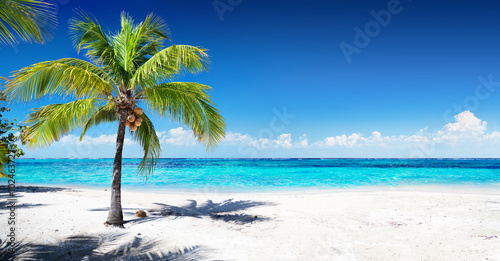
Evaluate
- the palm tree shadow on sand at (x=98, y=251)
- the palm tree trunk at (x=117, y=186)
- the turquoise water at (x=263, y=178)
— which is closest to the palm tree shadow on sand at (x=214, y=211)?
the palm tree trunk at (x=117, y=186)

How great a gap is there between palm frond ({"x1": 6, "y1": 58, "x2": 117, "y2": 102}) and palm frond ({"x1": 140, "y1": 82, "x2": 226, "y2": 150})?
1.02m

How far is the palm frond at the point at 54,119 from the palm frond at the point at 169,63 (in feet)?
4.41

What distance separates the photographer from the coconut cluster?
6148 millimetres

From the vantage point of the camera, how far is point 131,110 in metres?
6.38

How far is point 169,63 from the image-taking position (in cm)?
633

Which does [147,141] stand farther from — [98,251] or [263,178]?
[263,178]

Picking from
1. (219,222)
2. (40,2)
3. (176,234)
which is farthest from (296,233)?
(40,2)

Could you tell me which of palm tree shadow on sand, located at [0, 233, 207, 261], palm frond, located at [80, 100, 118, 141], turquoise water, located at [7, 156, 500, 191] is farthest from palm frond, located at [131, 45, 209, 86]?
turquoise water, located at [7, 156, 500, 191]

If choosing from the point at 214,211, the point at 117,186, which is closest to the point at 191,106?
the point at 117,186

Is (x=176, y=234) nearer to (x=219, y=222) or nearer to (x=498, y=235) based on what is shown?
(x=219, y=222)

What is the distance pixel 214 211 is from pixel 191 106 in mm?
4140

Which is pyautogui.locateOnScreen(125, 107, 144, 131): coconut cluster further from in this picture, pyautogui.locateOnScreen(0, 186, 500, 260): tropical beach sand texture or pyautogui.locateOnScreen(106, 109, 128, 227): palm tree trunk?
pyautogui.locateOnScreen(0, 186, 500, 260): tropical beach sand texture

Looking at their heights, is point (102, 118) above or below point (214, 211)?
above

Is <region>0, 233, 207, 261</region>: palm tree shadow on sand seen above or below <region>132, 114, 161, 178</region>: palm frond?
below
